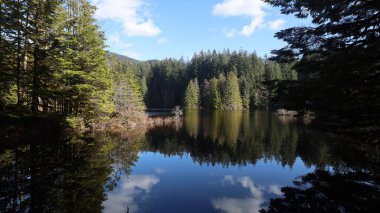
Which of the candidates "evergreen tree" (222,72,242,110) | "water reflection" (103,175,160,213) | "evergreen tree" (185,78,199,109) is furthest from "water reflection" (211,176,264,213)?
"evergreen tree" (185,78,199,109)

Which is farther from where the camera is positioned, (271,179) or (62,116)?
(62,116)

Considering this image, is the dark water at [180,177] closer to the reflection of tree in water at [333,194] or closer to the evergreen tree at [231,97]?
the reflection of tree in water at [333,194]

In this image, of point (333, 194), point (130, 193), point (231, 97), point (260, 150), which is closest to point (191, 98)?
point (231, 97)

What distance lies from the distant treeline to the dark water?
224ft

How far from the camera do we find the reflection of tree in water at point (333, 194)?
282 inches

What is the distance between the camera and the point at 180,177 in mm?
11938

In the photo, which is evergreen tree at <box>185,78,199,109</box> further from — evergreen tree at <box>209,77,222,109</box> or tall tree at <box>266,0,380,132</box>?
tall tree at <box>266,0,380,132</box>

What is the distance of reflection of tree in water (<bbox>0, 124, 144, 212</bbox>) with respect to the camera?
24.7 feet

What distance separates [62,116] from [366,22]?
20240 mm

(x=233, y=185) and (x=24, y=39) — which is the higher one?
(x=24, y=39)

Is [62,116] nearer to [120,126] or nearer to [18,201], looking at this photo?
[120,126]

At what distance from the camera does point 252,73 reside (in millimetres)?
93875

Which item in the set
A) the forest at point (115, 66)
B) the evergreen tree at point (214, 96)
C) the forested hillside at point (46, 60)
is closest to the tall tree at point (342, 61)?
the forest at point (115, 66)

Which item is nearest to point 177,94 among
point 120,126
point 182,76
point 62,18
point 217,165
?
point 182,76
